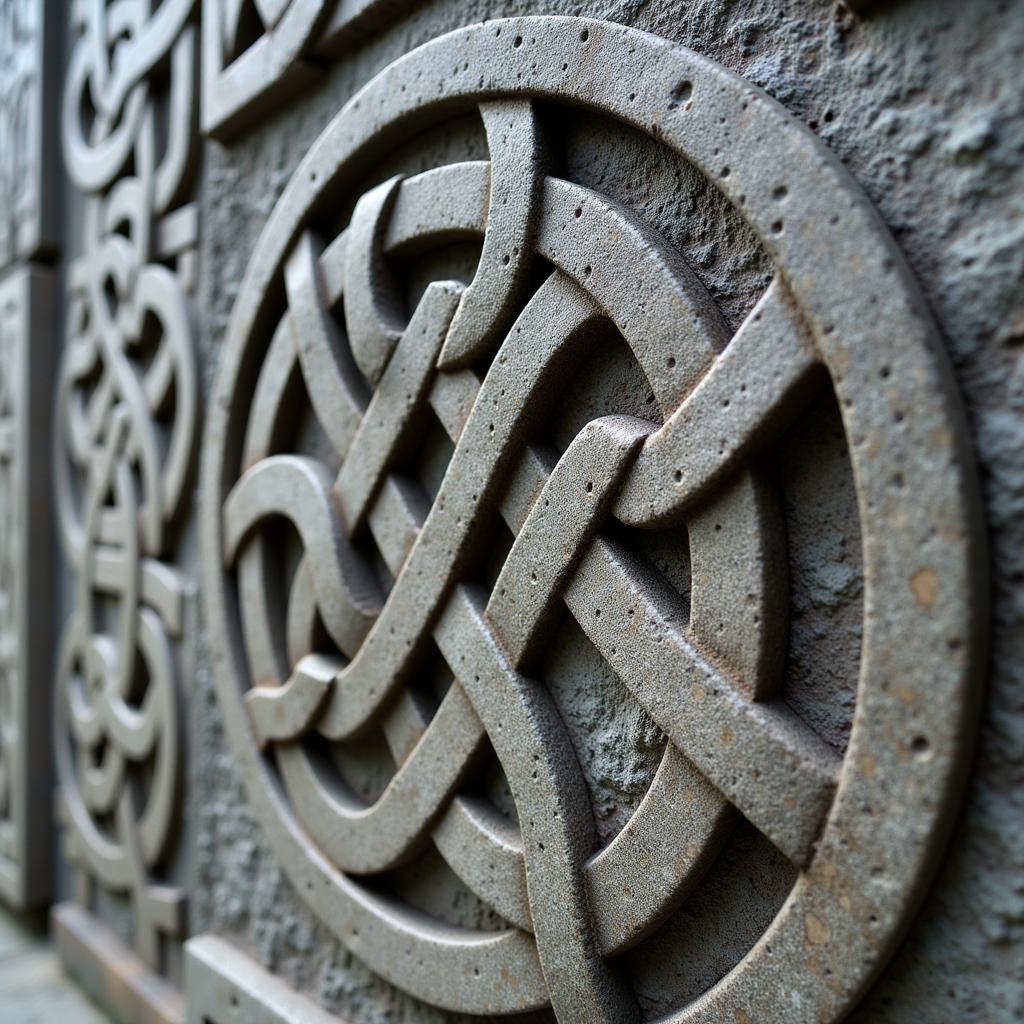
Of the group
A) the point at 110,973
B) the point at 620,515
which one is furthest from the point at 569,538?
the point at 110,973

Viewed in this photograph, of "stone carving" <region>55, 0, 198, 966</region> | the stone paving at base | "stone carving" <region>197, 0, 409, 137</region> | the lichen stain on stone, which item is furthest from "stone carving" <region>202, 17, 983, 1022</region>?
the stone paving at base

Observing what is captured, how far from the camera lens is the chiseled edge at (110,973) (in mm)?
1439

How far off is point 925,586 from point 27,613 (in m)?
1.91

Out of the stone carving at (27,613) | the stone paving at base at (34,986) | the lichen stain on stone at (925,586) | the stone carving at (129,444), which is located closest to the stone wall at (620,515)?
the lichen stain on stone at (925,586)

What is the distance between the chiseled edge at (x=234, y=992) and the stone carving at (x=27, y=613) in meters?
0.85

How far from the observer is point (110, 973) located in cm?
156

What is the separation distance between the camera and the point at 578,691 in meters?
0.79

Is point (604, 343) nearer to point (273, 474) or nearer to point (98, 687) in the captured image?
point (273, 474)

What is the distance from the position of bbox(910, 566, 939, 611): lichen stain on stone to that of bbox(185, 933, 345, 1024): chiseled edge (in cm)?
85

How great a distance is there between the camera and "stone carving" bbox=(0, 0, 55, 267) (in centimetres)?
197

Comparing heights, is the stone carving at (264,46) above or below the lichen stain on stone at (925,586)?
above

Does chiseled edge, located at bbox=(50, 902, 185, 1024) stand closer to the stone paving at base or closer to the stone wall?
the stone paving at base

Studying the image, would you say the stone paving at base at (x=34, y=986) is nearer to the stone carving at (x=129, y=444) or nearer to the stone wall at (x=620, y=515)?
the stone carving at (x=129, y=444)

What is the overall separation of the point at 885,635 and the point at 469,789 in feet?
1.54
